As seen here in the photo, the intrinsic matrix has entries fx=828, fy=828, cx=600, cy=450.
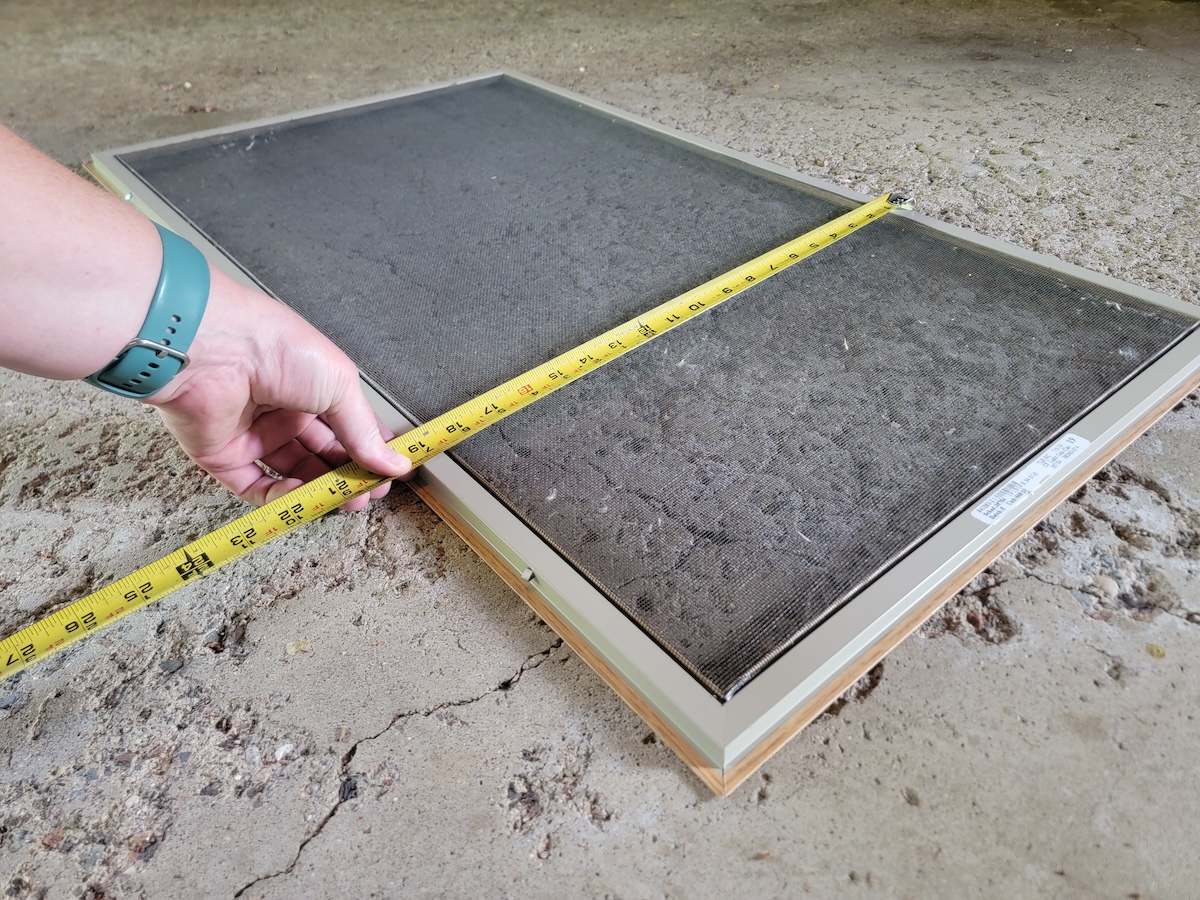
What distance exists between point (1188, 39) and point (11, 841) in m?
4.34

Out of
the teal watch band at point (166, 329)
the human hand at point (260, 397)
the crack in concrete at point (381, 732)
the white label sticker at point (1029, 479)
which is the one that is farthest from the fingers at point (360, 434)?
the white label sticker at point (1029, 479)

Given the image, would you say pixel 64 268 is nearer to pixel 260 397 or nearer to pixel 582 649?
pixel 260 397

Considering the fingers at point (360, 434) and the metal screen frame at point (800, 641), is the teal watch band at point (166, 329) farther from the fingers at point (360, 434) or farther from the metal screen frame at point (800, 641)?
the metal screen frame at point (800, 641)

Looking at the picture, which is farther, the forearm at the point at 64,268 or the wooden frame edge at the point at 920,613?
the wooden frame edge at the point at 920,613

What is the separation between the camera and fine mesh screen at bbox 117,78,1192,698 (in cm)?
126

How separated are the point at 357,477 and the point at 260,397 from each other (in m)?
0.22

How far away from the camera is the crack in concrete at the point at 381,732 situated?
1.01 metres

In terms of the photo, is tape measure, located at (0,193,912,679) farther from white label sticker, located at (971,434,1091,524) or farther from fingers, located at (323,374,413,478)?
white label sticker, located at (971,434,1091,524)

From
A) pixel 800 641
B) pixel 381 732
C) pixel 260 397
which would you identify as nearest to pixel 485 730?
pixel 381 732

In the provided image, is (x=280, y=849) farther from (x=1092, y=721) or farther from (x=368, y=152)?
(x=368, y=152)

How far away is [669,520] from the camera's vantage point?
4.30 feet

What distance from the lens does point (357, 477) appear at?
52.9 inches

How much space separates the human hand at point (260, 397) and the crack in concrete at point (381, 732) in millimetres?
375

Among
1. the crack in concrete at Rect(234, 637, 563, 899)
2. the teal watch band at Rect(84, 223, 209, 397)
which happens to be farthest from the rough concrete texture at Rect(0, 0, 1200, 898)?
the teal watch band at Rect(84, 223, 209, 397)
